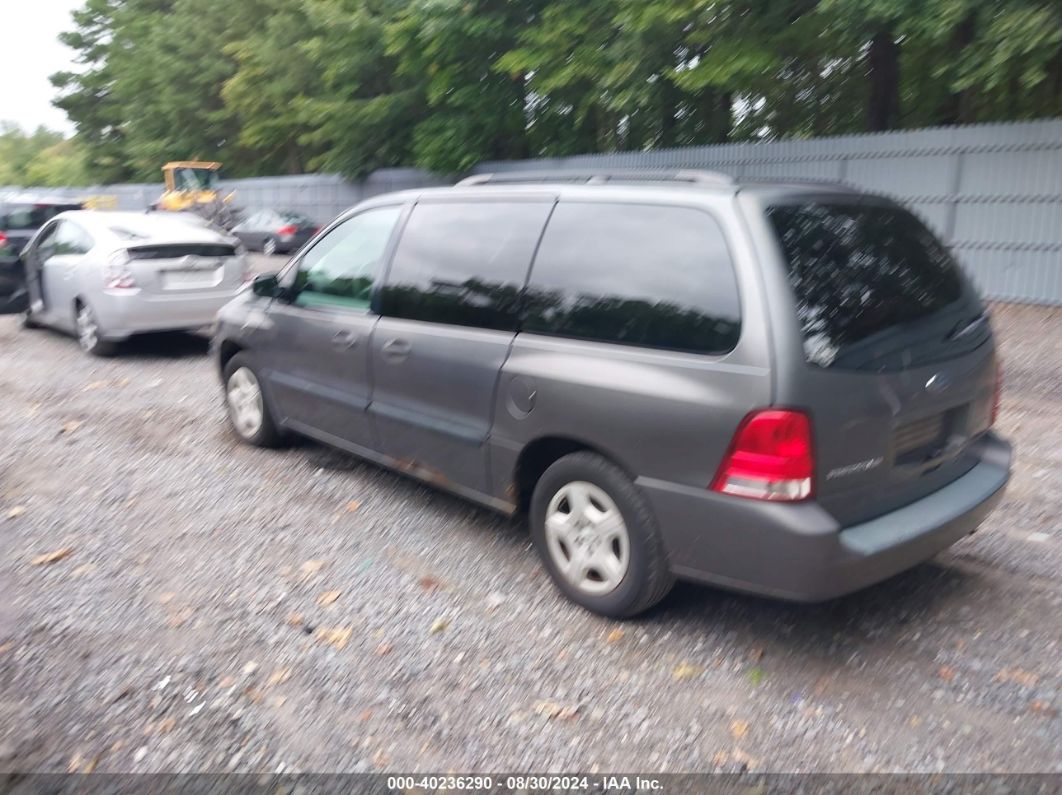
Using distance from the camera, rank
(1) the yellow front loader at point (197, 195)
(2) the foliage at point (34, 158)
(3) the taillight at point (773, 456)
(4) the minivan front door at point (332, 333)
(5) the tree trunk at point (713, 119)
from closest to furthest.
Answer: (3) the taillight at point (773, 456) < (4) the minivan front door at point (332, 333) < (5) the tree trunk at point (713, 119) < (1) the yellow front loader at point (197, 195) < (2) the foliage at point (34, 158)

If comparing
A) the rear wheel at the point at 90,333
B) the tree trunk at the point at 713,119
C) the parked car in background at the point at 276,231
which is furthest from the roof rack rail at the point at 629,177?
the parked car in background at the point at 276,231

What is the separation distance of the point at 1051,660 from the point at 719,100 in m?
17.4

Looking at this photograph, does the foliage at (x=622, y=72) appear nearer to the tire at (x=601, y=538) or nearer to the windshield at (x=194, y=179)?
the windshield at (x=194, y=179)

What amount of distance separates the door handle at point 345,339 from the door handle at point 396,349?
0.32m

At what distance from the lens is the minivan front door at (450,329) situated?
434 centimetres

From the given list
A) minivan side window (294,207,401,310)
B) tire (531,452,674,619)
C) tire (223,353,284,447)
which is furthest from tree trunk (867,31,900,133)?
tire (531,452,674,619)

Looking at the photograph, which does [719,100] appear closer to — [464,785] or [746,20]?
[746,20]

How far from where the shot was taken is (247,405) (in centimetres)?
645

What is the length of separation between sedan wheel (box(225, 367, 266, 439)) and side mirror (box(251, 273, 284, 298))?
54 cm

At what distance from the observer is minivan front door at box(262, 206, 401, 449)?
5.20 meters

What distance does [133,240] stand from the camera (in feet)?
31.4

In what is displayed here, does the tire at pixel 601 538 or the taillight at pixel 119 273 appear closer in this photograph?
the tire at pixel 601 538

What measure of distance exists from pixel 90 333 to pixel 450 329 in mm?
6897

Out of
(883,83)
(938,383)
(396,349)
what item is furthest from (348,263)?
(883,83)
